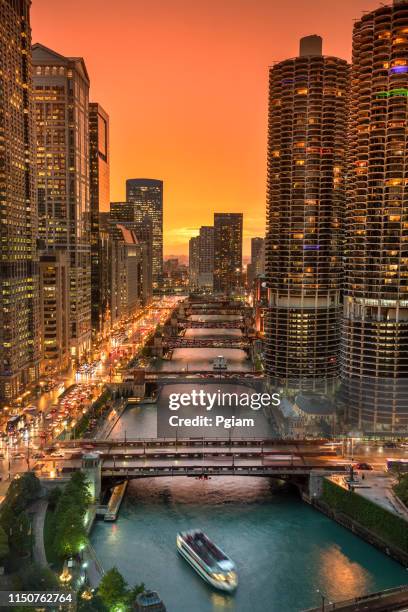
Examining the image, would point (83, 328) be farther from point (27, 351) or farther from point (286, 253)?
point (286, 253)

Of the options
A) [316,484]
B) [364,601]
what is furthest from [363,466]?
[364,601]

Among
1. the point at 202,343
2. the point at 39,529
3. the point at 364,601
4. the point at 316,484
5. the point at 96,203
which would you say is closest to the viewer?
the point at 364,601

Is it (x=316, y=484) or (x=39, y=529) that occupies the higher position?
(x=316, y=484)

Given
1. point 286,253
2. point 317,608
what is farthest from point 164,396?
point 317,608

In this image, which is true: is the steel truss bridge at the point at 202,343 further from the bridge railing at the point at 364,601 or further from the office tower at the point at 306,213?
the bridge railing at the point at 364,601

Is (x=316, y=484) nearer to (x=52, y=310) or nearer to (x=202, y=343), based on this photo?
(x=52, y=310)

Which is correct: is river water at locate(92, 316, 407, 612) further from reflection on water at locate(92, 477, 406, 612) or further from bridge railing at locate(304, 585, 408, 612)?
bridge railing at locate(304, 585, 408, 612)

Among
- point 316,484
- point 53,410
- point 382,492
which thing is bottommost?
point 316,484

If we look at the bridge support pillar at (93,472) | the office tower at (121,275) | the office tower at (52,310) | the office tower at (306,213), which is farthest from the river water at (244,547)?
the office tower at (121,275)
